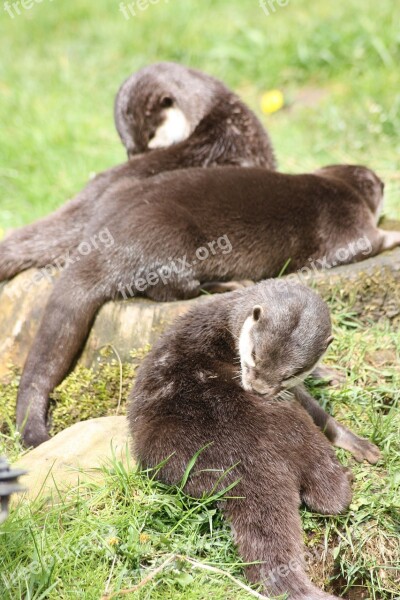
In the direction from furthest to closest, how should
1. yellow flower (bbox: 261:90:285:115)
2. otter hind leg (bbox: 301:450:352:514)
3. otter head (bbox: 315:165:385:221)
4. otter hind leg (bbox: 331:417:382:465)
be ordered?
1. yellow flower (bbox: 261:90:285:115)
2. otter head (bbox: 315:165:385:221)
3. otter hind leg (bbox: 331:417:382:465)
4. otter hind leg (bbox: 301:450:352:514)

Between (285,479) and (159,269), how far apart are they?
4.08 ft

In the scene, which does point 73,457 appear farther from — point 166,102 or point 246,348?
point 166,102

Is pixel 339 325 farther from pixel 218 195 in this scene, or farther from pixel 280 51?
pixel 280 51

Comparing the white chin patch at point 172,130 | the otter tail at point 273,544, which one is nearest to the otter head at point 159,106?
the white chin patch at point 172,130

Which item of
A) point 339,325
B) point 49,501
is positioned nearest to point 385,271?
point 339,325

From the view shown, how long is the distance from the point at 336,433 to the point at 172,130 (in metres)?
2.17

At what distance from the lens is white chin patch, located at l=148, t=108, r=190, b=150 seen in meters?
4.55

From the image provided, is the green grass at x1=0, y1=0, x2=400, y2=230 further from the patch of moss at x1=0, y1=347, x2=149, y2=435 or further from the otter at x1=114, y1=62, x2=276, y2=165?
the patch of moss at x1=0, y1=347, x2=149, y2=435

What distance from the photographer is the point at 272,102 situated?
6.37 meters

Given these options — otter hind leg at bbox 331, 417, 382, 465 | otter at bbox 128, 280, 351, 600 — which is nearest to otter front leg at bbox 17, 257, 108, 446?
otter at bbox 128, 280, 351, 600

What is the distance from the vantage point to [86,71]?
737 cm

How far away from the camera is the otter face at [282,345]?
2.86 meters

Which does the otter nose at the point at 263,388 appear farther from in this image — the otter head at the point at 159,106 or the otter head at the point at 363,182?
the otter head at the point at 159,106

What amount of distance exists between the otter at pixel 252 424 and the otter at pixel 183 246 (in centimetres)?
60
